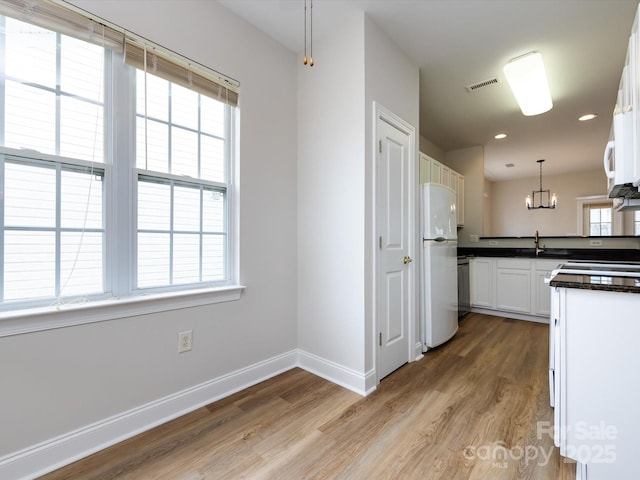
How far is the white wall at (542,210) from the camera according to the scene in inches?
269

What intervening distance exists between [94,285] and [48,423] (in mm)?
643

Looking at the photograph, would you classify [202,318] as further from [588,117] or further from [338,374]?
[588,117]

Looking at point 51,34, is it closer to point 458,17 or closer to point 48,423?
point 48,423

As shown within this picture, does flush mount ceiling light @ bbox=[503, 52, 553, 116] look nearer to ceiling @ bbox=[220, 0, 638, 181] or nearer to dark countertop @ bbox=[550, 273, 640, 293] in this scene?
ceiling @ bbox=[220, 0, 638, 181]

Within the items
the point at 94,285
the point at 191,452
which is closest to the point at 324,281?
the point at 191,452

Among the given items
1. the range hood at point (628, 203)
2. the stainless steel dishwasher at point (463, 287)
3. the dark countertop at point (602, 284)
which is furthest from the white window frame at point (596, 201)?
the dark countertop at point (602, 284)

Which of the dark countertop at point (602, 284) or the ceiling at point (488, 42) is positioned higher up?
the ceiling at point (488, 42)

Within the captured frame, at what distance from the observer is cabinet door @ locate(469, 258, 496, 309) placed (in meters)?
4.23

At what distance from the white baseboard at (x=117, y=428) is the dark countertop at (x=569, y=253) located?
3746mm

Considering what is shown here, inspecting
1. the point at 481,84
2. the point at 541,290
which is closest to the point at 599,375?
the point at 481,84

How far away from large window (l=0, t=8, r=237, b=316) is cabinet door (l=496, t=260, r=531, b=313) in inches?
155

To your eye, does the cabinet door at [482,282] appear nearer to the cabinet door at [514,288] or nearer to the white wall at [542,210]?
the cabinet door at [514,288]

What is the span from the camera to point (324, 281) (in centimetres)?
233

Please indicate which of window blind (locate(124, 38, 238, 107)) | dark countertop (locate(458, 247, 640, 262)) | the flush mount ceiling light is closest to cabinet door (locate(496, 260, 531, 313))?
dark countertop (locate(458, 247, 640, 262))
